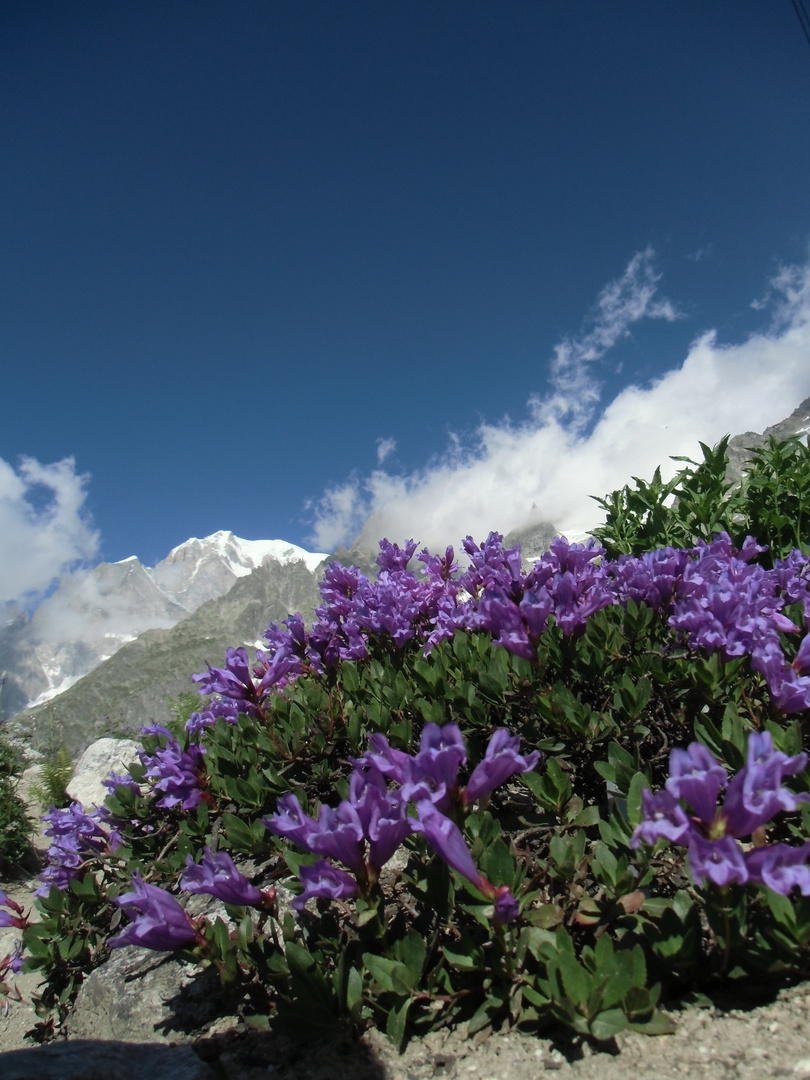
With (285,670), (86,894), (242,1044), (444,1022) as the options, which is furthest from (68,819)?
(444,1022)

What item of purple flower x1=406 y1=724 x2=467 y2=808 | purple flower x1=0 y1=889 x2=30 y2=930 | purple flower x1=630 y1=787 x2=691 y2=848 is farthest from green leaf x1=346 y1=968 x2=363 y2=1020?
purple flower x1=0 y1=889 x2=30 y2=930

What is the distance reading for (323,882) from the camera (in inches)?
73.0

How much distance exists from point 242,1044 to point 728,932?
1.68 m

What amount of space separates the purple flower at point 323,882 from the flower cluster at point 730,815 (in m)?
0.91

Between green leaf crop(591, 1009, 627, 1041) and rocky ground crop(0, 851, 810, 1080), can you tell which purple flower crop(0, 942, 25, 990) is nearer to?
rocky ground crop(0, 851, 810, 1080)

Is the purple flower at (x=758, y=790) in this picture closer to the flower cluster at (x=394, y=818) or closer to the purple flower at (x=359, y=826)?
the flower cluster at (x=394, y=818)

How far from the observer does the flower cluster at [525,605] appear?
2.77 metres

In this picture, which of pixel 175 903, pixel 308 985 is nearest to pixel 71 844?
pixel 175 903

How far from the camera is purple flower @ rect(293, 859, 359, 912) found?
1.85m

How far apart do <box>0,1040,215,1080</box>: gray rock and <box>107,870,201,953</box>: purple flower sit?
289 millimetres

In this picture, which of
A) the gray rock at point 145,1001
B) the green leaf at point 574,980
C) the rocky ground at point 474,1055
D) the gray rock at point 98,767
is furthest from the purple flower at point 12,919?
the gray rock at point 98,767

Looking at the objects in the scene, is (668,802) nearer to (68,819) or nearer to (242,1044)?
(242,1044)

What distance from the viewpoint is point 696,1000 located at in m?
1.80

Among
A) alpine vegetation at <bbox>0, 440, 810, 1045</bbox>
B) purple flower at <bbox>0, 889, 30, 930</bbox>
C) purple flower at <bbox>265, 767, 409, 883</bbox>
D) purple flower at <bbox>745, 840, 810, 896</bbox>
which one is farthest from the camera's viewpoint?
purple flower at <bbox>0, 889, 30, 930</bbox>
